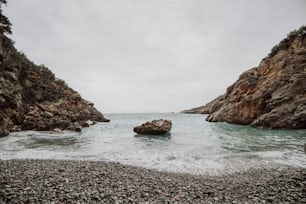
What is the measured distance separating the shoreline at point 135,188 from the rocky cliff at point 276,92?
32060 millimetres

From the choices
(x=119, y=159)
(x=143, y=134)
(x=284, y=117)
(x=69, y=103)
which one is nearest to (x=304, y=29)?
(x=284, y=117)

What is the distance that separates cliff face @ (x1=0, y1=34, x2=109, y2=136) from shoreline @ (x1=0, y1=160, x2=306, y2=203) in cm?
2153

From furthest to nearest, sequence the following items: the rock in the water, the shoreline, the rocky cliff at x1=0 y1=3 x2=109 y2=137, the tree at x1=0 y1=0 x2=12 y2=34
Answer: the tree at x1=0 y1=0 x2=12 y2=34, the rock in the water, the rocky cliff at x1=0 y1=3 x2=109 y2=137, the shoreline

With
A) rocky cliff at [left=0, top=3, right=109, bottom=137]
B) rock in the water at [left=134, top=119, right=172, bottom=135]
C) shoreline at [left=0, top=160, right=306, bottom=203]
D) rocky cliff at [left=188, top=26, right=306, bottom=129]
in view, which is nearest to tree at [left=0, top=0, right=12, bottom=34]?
rocky cliff at [left=0, top=3, right=109, bottom=137]

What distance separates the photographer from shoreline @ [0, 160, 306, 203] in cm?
641

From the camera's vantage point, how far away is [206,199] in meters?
6.63

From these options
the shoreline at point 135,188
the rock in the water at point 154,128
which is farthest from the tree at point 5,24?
the shoreline at point 135,188

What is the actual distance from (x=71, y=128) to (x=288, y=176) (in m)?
34.4

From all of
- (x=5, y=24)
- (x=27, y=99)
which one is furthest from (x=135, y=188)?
(x=5, y=24)

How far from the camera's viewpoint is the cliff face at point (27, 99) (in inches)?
1126

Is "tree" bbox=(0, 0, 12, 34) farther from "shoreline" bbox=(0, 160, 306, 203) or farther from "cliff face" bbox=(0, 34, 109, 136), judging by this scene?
"shoreline" bbox=(0, 160, 306, 203)

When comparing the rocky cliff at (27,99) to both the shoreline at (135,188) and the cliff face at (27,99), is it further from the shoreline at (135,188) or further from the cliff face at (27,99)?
the shoreline at (135,188)

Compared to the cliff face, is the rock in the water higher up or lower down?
lower down

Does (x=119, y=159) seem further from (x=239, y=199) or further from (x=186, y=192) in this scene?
(x=239, y=199)
